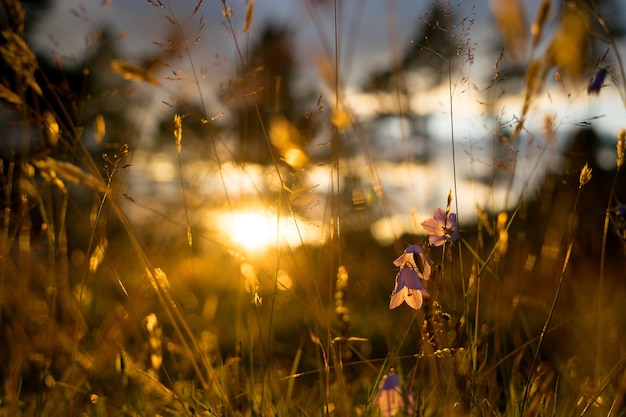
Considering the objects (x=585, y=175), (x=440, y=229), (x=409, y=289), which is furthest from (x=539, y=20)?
(x=409, y=289)

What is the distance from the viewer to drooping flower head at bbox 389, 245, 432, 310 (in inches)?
50.4

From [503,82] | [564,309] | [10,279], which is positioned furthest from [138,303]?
[564,309]

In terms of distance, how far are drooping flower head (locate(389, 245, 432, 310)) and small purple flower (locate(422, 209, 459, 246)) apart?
0.05 m

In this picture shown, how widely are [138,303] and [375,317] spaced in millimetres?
1588

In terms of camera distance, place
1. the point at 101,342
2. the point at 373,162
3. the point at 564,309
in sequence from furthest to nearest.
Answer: the point at 564,309 < the point at 101,342 < the point at 373,162

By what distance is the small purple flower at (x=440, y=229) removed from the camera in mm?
1317

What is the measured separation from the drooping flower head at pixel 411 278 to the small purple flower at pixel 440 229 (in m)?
0.05

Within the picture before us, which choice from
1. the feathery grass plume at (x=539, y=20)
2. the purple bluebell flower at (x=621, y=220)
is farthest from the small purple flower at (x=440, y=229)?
the purple bluebell flower at (x=621, y=220)

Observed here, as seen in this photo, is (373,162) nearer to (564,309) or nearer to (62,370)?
(62,370)

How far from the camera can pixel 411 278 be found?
130 cm

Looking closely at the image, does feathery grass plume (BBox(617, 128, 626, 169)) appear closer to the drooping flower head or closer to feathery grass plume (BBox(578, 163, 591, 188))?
feathery grass plume (BBox(578, 163, 591, 188))

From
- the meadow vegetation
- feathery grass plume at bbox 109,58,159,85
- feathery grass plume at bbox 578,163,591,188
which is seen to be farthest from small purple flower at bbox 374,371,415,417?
feathery grass plume at bbox 109,58,159,85

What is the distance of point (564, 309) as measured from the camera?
11.8 feet

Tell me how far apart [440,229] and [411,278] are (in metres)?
0.14
